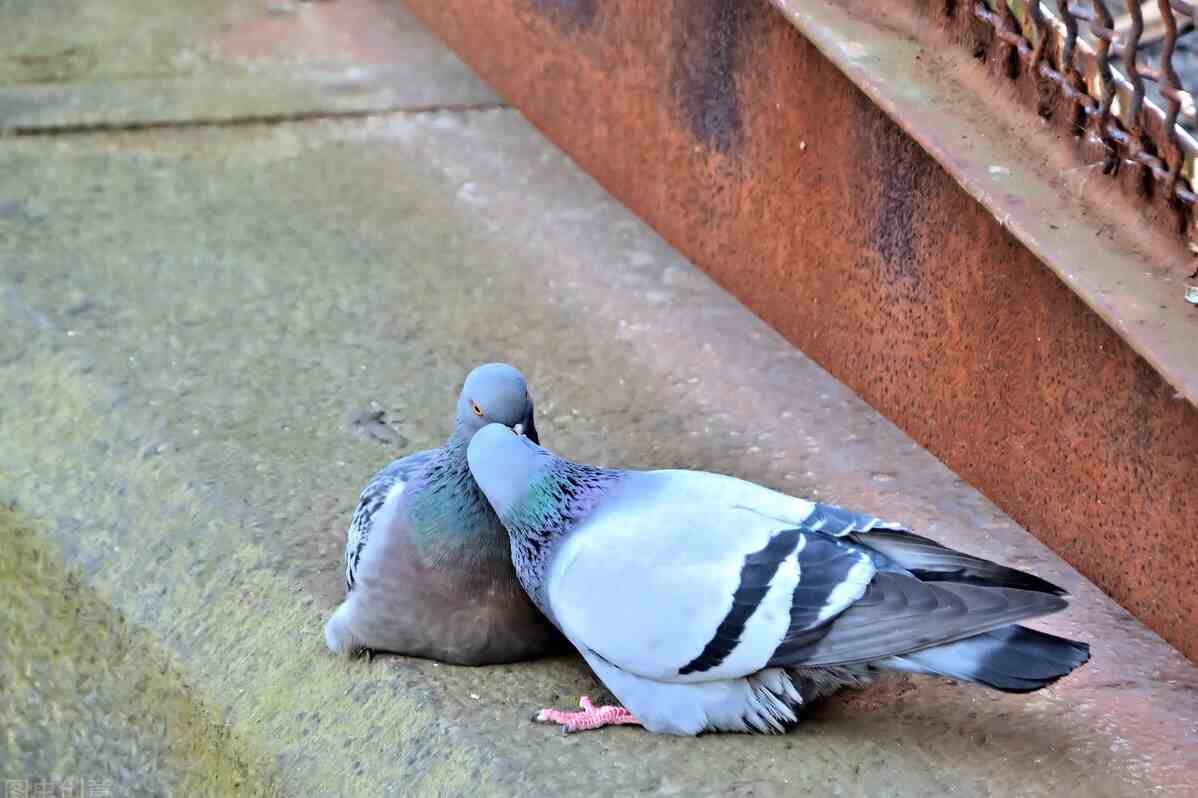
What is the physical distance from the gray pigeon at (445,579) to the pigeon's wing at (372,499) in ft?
0.11

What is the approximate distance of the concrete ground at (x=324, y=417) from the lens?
269cm

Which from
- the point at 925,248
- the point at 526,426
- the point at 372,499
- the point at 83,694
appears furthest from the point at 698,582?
the point at 83,694

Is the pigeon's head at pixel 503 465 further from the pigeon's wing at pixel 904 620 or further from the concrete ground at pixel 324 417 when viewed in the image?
the pigeon's wing at pixel 904 620

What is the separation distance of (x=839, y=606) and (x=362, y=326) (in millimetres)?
1757

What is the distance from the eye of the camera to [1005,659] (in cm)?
252

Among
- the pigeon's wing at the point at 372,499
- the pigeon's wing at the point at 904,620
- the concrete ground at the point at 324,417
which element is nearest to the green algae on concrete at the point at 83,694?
the concrete ground at the point at 324,417

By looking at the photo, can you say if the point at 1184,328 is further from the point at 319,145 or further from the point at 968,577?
the point at 319,145

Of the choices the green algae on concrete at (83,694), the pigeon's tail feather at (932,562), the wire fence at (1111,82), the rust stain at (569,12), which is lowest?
the green algae on concrete at (83,694)

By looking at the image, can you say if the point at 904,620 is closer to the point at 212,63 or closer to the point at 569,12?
the point at 569,12

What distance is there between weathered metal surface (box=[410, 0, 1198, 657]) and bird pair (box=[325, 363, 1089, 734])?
0.54 m

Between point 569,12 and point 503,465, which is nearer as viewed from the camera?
point 503,465

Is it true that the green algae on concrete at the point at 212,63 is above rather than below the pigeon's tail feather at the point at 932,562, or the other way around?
below

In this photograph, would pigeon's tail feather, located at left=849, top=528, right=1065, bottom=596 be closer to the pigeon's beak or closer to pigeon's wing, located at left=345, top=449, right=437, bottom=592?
the pigeon's beak

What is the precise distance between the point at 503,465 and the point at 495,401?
0.42 feet
